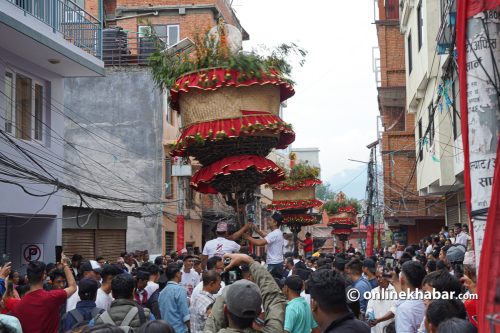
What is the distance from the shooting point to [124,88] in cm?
2880

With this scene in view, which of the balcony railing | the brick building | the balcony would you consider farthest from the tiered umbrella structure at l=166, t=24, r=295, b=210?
the brick building

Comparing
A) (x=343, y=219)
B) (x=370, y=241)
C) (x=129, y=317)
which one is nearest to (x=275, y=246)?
(x=129, y=317)

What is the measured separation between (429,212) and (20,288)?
24.6 meters

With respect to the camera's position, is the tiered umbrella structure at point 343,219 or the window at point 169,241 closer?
the window at point 169,241

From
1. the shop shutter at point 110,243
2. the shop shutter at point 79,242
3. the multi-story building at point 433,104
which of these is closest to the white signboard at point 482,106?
the multi-story building at point 433,104

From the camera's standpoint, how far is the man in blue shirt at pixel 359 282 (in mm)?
9239

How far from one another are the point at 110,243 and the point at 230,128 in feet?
52.8

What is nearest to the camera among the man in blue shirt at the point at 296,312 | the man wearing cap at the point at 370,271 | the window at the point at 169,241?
the man in blue shirt at the point at 296,312

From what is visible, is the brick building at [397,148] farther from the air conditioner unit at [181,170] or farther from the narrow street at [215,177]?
the air conditioner unit at [181,170]

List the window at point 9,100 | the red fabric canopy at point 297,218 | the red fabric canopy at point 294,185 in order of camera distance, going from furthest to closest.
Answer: the red fabric canopy at point 297,218
the red fabric canopy at point 294,185
the window at point 9,100

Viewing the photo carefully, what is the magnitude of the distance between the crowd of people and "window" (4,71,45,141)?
5.53 metres

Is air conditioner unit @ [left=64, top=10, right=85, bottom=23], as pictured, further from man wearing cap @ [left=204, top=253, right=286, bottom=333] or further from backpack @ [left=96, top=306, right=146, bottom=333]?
man wearing cap @ [left=204, top=253, right=286, bottom=333]

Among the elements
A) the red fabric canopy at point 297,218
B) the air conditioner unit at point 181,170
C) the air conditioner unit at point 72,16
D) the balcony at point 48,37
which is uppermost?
the air conditioner unit at point 72,16

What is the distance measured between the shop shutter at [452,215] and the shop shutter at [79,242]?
12.7 m
